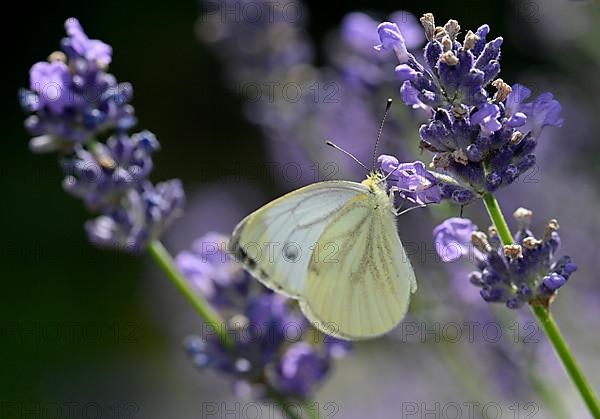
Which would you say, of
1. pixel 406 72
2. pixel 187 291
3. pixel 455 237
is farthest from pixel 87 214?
pixel 406 72

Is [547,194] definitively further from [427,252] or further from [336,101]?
[336,101]

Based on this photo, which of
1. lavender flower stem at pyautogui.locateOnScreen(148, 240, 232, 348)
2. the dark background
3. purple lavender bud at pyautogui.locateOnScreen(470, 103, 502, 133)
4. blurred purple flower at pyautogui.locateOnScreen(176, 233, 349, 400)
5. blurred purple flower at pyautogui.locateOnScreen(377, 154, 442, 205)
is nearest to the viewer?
purple lavender bud at pyautogui.locateOnScreen(470, 103, 502, 133)

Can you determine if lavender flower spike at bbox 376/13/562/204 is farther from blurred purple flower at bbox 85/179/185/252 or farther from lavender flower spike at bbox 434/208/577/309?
blurred purple flower at bbox 85/179/185/252

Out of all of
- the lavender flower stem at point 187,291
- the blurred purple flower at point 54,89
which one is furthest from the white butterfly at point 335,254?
the blurred purple flower at point 54,89

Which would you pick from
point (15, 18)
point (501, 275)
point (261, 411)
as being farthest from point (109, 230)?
point (15, 18)

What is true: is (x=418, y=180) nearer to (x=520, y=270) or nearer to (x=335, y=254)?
(x=520, y=270)

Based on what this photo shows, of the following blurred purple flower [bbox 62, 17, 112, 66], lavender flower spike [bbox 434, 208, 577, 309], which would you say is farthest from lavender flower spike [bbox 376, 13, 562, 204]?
blurred purple flower [bbox 62, 17, 112, 66]
